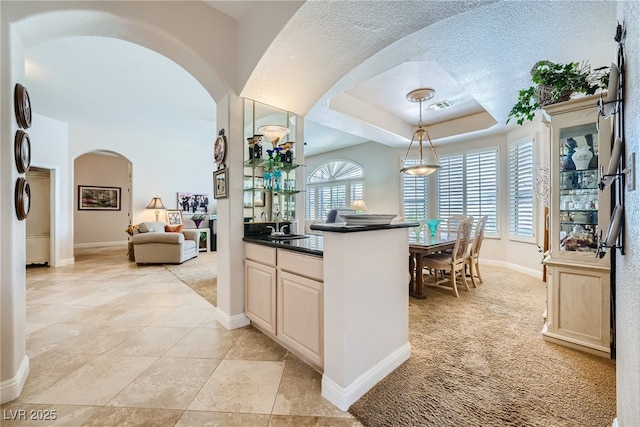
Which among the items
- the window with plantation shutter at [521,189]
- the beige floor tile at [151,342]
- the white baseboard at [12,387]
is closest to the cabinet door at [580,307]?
the window with plantation shutter at [521,189]

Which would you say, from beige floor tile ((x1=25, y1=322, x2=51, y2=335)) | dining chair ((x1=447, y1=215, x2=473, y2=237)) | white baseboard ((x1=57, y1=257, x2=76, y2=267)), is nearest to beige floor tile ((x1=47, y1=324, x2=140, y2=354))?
beige floor tile ((x1=25, y1=322, x2=51, y2=335))

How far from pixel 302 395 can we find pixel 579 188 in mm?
2718

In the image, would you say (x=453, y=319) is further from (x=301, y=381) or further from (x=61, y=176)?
(x=61, y=176)

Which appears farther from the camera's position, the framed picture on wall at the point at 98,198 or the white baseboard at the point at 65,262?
the framed picture on wall at the point at 98,198

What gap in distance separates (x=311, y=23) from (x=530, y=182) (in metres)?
4.61

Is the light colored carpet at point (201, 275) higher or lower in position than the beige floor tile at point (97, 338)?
lower

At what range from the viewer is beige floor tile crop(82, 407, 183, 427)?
140cm

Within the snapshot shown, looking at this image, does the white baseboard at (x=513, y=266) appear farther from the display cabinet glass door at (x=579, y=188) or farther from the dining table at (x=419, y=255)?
the display cabinet glass door at (x=579, y=188)

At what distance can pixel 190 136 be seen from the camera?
6902 mm

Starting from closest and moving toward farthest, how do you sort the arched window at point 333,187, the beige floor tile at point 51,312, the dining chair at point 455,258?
1. the beige floor tile at point 51,312
2. the dining chair at point 455,258
3. the arched window at point 333,187

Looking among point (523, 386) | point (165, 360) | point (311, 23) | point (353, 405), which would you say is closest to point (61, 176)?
point (165, 360)

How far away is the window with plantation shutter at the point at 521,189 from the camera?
15.0 feet

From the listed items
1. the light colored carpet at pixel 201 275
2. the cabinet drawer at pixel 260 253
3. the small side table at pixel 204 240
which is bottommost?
the light colored carpet at pixel 201 275

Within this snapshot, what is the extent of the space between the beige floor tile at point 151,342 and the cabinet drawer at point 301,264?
4.02 feet
